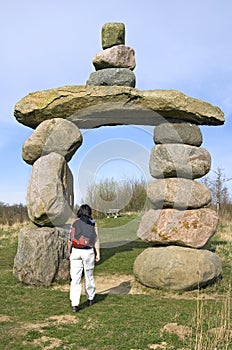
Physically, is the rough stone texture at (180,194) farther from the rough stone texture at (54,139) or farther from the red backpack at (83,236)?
the red backpack at (83,236)

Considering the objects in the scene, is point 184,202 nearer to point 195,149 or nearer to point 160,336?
point 195,149

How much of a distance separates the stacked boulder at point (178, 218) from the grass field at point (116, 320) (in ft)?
1.09

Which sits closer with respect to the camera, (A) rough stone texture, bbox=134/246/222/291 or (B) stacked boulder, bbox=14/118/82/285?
(A) rough stone texture, bbox=134/246/222/291

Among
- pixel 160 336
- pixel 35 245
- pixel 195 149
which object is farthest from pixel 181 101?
pixel 160 336

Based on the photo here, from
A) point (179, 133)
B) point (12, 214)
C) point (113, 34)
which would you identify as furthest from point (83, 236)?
point (12, 214)

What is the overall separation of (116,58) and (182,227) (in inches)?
154

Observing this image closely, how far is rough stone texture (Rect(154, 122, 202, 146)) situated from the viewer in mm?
8320

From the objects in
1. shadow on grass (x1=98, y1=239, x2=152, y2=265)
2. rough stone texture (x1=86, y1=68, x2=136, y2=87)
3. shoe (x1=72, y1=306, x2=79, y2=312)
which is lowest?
→ shoe (x1=72, y1=306, x2=79, y2=312)

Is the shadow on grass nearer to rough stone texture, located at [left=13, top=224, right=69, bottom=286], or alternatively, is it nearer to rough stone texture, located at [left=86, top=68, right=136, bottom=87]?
rough stone texture, located at [left=13, top=224, right=69, bottom=286]

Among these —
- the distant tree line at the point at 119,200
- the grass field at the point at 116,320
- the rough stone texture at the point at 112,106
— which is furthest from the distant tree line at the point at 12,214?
the rough stone texture at the point at 112,106

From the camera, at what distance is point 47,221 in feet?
27.2

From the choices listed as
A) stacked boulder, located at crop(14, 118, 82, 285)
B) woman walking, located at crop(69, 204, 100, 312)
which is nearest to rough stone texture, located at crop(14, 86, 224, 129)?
stacked boulder, located at crop(14, 118, 82, 285)

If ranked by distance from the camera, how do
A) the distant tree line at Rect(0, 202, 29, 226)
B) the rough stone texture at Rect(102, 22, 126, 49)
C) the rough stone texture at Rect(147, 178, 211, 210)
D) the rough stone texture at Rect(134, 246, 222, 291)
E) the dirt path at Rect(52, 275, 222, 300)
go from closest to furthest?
the dirt path at Rect(52, 275, 222, 300) < the rough stone texture at Rect(134, 246, 222, 291) < the rough stone texture at Rect(147, 178, 211, 210) < the rough stone texture at Rect(102, 22, 126, 49) < the distant tree line at Rect(0, 202, 29, 226)

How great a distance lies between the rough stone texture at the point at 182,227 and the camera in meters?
7.93
